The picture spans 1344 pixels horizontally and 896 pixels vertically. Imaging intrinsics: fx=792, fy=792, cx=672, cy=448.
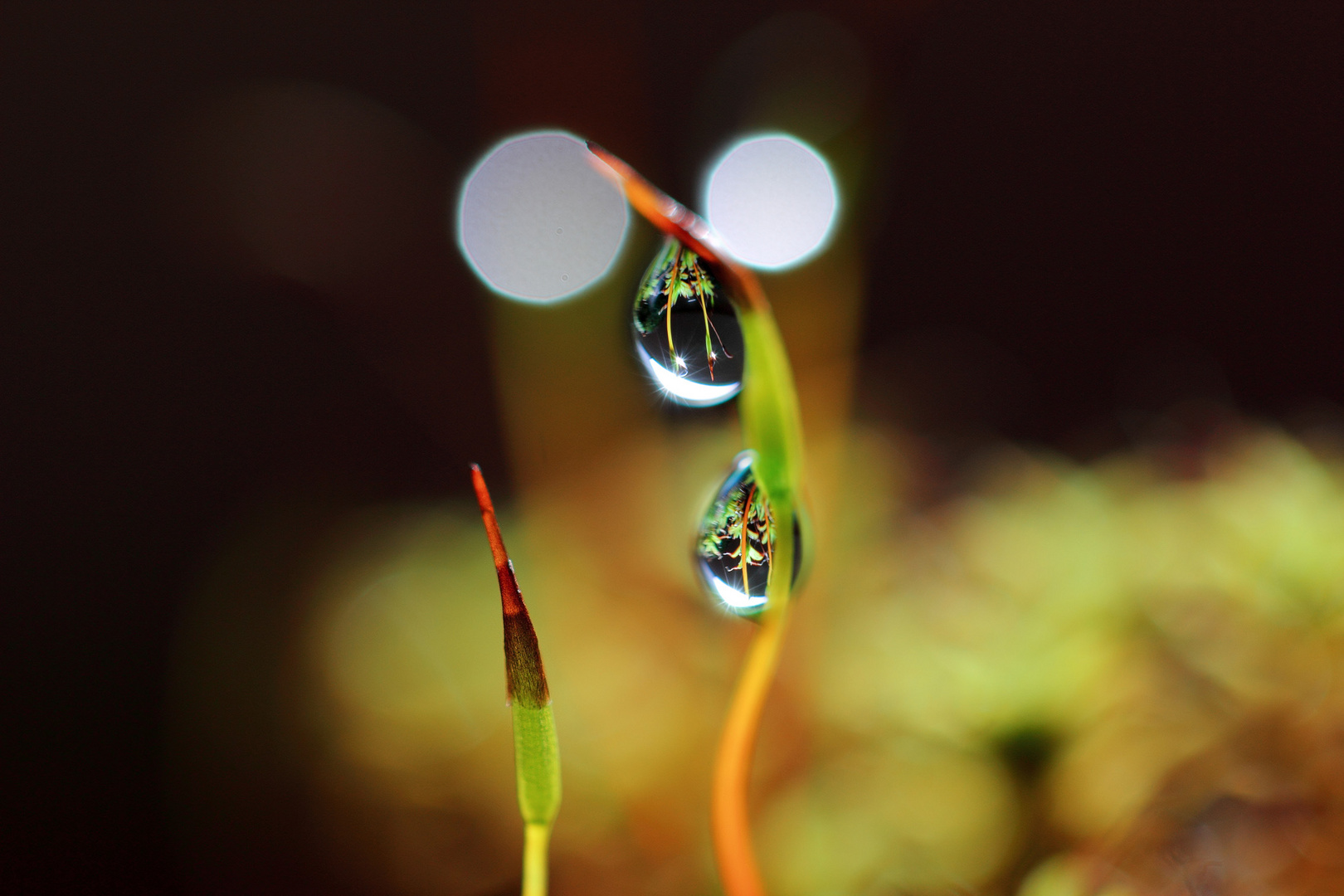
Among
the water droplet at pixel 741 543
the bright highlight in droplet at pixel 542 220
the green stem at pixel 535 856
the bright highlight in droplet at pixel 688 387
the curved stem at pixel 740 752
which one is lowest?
the green stem at pixel 535 856

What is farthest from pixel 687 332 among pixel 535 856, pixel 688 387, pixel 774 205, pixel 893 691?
pixel 774 205

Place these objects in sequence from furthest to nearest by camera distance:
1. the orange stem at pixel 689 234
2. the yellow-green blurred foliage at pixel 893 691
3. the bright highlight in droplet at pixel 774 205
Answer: the bright highlight in droplet at pixel 774 205
the yellow-green blurred foliage at pixel 893 691
the orange stem at pixel 689 234

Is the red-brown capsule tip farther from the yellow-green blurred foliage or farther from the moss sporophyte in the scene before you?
the yellow-green blurred foliage

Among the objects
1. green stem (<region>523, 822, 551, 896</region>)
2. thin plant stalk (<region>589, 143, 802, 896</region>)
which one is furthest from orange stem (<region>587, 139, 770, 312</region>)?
green stem (<region>523, 822, 551, 896</region>)

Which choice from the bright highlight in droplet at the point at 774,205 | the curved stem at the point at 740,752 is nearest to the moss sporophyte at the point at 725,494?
the curved stem at the point at 740,752

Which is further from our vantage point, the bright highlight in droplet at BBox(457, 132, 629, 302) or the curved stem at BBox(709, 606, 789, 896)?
the bright highlight in droplet at BBox(457, 132, 629, 302)

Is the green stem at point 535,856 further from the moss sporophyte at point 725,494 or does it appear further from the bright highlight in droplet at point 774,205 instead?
the bright highlight in droplet at point 774,205

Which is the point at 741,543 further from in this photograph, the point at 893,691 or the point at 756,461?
the point at 893,691
